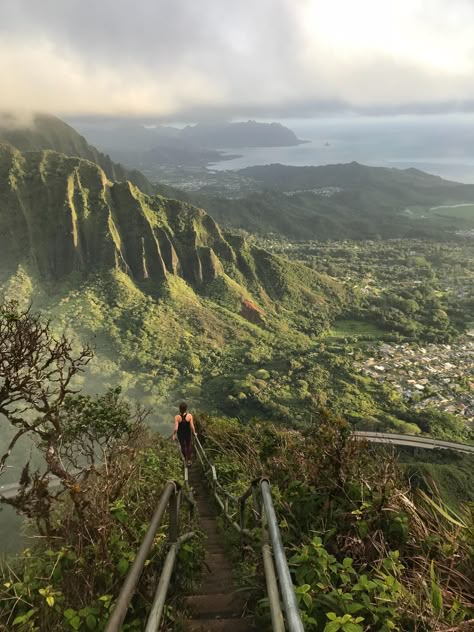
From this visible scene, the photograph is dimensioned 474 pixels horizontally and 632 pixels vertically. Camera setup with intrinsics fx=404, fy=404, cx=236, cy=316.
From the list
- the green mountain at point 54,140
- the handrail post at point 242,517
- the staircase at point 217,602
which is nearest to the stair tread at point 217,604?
the staircase at point 217,602

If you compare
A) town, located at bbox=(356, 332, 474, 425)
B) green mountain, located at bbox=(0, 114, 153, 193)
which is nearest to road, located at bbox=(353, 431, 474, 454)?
town, located at bbox=(356, 332, 474, 425)

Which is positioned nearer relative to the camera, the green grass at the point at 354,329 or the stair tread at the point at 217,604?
the stair tread at the point at 217,604

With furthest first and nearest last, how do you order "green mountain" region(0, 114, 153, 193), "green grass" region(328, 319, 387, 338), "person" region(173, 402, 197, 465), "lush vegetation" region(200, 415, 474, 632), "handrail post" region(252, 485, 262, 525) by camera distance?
"green mountain" region(0, 114, 153, 193)
"green grass" region(328, 319, 387, 338)
"person" region(173, 402, 197, 465)
"handrail post" region(252, 485, 262, 525)
"lush vegetation" region(200, 415, 474, 632)

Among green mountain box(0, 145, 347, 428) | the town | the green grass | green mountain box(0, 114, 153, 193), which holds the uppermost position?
green mountain box(0, 114, 153, 193)

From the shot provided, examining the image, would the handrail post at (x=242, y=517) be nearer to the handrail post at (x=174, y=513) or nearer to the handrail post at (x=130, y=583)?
the handrail post at (x=174, y=513)

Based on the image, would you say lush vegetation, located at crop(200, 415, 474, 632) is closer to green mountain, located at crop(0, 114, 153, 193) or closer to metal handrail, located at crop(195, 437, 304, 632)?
metal handrail, located at crop(195, 437, 304, 632)

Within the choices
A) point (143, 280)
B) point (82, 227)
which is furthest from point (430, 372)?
point (82, 227)
